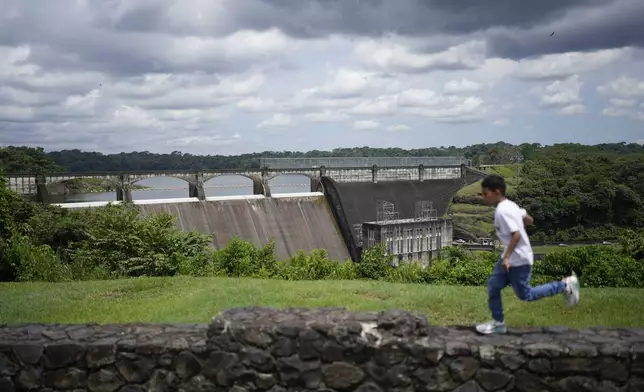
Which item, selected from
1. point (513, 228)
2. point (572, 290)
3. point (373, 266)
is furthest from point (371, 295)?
point (373, 266)

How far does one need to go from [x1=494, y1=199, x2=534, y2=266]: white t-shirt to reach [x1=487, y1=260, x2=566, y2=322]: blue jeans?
10cm

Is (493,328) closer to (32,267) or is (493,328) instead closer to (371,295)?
(371,295)

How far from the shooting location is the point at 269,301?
10484 millimetres

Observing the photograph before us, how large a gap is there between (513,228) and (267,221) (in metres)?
31.0

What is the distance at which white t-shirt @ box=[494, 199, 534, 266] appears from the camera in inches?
221

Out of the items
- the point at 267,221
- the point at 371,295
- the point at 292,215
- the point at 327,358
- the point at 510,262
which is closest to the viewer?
the point at 327,358

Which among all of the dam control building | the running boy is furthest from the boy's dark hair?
the dam control building

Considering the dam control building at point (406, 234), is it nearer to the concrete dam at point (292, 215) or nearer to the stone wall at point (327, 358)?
the concrete dam at point (292, 215)

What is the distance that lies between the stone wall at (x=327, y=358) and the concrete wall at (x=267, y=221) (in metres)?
27.0

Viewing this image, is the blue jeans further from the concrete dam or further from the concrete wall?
the concrete wall

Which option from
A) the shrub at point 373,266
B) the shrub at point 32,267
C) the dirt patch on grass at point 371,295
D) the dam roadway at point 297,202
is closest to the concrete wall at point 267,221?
the dam roadway at point 297,202

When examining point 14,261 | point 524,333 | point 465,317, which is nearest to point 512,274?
point 524,333

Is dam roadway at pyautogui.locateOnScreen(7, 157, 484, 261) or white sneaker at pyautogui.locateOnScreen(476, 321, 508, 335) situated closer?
white sneaker at pyautogui.locateOnScreen(476, 321, 508, 335)

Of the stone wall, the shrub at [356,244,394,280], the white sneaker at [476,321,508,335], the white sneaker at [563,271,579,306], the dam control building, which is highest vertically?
the white sneaker at [563,271,579,306]
